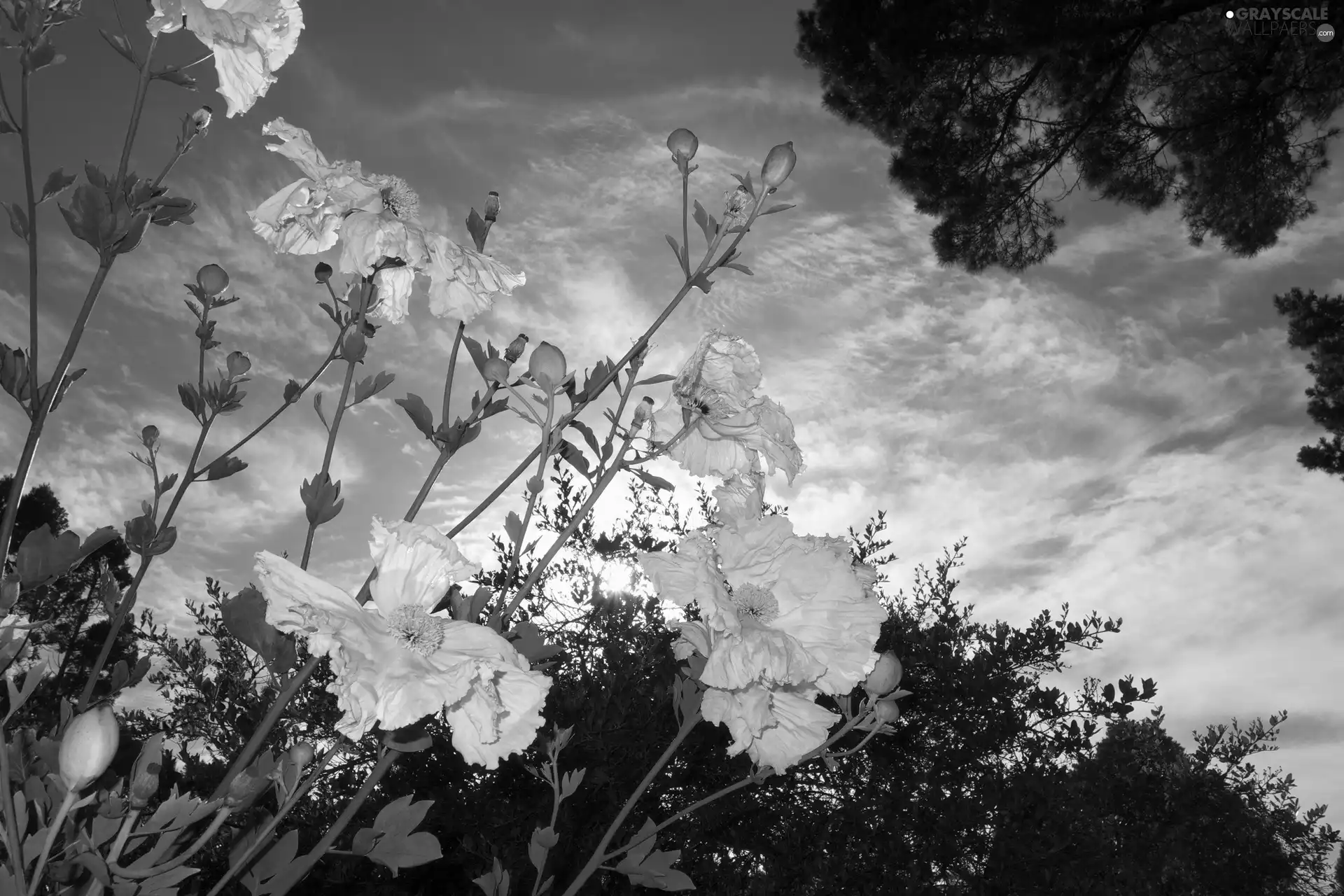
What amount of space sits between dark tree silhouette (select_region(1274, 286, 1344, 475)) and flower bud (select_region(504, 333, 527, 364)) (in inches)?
348

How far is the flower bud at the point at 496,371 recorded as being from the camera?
87 centimetres

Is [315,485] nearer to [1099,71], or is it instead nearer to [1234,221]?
[1099,71]

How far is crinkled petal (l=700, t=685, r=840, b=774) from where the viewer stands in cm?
97

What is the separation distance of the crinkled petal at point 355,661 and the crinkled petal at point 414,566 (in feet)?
0.17

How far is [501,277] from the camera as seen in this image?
95cm

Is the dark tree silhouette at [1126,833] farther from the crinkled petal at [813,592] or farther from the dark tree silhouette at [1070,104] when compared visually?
the dark tree silhouette at [1070,104]

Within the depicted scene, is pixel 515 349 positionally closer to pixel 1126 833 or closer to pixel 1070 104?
pixel 1126 833

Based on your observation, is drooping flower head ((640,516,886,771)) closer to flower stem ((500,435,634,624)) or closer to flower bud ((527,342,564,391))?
flower stem ((500,435,634,624))

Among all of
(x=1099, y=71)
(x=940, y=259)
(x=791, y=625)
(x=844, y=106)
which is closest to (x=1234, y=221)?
(x=1099, y=71)

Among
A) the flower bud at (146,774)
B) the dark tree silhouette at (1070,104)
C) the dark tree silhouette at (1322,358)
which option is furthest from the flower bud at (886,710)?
the dark tree silhouette at (1322,358)

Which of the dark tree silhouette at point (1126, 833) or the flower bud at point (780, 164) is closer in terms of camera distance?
the flower bud at point (780, 164)

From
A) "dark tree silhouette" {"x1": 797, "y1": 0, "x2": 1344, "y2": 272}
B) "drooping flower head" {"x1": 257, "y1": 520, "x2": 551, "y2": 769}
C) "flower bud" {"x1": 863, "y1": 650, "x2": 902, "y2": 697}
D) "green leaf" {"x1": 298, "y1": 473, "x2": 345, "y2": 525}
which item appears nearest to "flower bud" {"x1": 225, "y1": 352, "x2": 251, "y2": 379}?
"green leaf" {"x1": 298, "y1": 473, "x2": 345, "y2": 525}

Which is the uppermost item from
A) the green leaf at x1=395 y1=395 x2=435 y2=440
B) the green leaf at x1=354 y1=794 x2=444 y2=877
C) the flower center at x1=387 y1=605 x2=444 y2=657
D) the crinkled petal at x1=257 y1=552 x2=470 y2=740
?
the green leaf at x1=395 y1=395 x2=435 y2=440

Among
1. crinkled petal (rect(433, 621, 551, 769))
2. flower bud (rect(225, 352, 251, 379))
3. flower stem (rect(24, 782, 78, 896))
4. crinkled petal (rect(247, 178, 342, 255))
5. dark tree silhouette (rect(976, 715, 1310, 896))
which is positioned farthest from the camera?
dark tree silhouette (rect(976, 715, 1310, 896))
